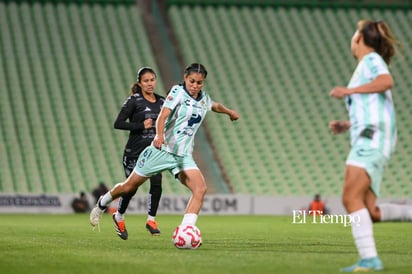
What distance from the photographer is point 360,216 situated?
23.7 feet

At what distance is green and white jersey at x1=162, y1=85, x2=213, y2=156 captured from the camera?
10461mm

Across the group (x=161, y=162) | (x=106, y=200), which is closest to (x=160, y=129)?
(x=161, y=162)

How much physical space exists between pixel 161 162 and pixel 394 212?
3.66 meters

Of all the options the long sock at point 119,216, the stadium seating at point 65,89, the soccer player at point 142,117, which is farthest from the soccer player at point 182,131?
the stadium seating at point 65,89

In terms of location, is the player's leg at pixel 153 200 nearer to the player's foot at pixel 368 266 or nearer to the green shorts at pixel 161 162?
the green shorts at pixel 161 162

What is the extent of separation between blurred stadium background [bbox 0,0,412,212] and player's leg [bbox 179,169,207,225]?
48.9ft

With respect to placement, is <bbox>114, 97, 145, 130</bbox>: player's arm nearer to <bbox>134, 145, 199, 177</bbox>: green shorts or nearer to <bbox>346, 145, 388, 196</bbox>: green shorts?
<bbox>134, 145, 199, 177</bbox>: green shorts

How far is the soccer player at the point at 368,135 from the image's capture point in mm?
7152

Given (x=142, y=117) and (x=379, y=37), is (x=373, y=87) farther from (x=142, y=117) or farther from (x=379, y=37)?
(x=142, y=117)

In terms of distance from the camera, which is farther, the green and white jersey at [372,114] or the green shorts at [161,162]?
the green shorts at [161,162]

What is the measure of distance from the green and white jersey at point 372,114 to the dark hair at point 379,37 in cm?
12

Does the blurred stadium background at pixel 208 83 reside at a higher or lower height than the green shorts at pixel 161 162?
higher

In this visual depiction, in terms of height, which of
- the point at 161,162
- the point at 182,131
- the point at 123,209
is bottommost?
the point at 123,209

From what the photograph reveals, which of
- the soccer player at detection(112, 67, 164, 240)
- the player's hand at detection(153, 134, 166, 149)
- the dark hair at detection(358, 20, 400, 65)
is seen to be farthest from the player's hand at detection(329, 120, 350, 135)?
the soccer player at detection(112, 67, 164, 240)
